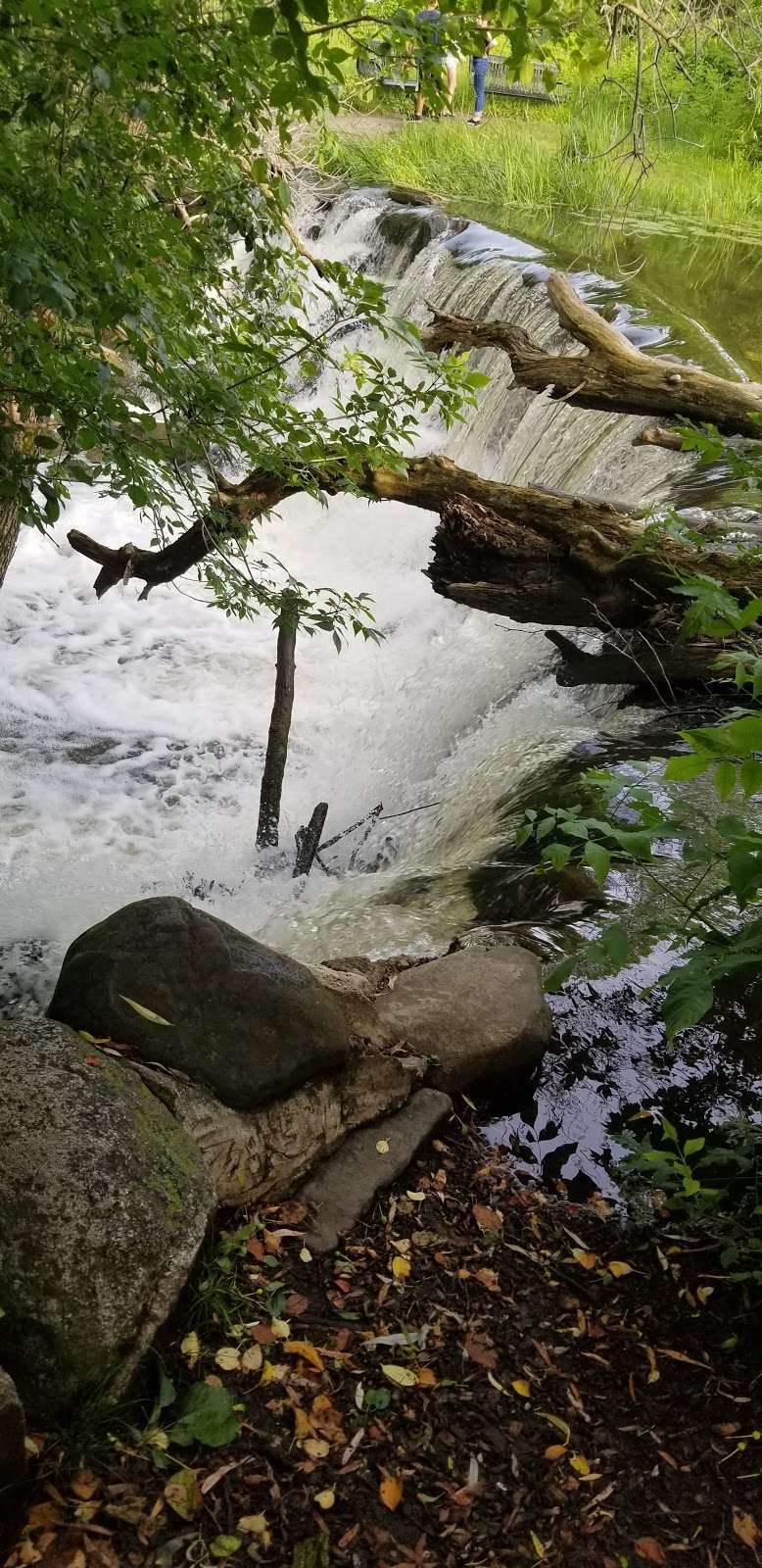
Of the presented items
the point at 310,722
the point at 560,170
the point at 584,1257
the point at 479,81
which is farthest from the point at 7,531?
the point at 479,81

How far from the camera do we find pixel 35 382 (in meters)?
2.75

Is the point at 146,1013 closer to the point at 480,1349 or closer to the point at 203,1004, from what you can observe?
the point at 203,1004

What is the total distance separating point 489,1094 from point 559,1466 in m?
1.21

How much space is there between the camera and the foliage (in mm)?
2723

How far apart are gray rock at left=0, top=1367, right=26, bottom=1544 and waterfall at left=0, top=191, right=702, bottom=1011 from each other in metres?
2.48

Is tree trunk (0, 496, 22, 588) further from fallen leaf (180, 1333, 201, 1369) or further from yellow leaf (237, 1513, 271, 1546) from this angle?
yellow leaf (237, 1513, 271, 1546)

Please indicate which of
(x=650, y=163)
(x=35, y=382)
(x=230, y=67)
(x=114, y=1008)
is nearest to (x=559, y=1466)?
(x=114, y=1008)

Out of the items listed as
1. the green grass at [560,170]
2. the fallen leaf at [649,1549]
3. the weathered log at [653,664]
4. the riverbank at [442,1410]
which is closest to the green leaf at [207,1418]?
the riverbank at [442,1410]

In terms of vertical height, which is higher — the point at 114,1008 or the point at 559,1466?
the point at 114,1008

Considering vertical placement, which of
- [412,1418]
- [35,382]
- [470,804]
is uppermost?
[35,382]

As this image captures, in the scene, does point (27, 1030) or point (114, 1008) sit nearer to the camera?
point (27, 1030)

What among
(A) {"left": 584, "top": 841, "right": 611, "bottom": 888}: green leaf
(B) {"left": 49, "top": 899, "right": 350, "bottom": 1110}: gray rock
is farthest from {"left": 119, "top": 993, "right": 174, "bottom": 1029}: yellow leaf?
(A) {"left": 584, "top": 841, "right": 611, "bottom": 888}: green leaf

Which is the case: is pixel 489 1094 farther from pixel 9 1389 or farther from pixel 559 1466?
pixel 9 1389

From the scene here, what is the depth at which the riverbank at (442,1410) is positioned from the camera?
7.01 ft
